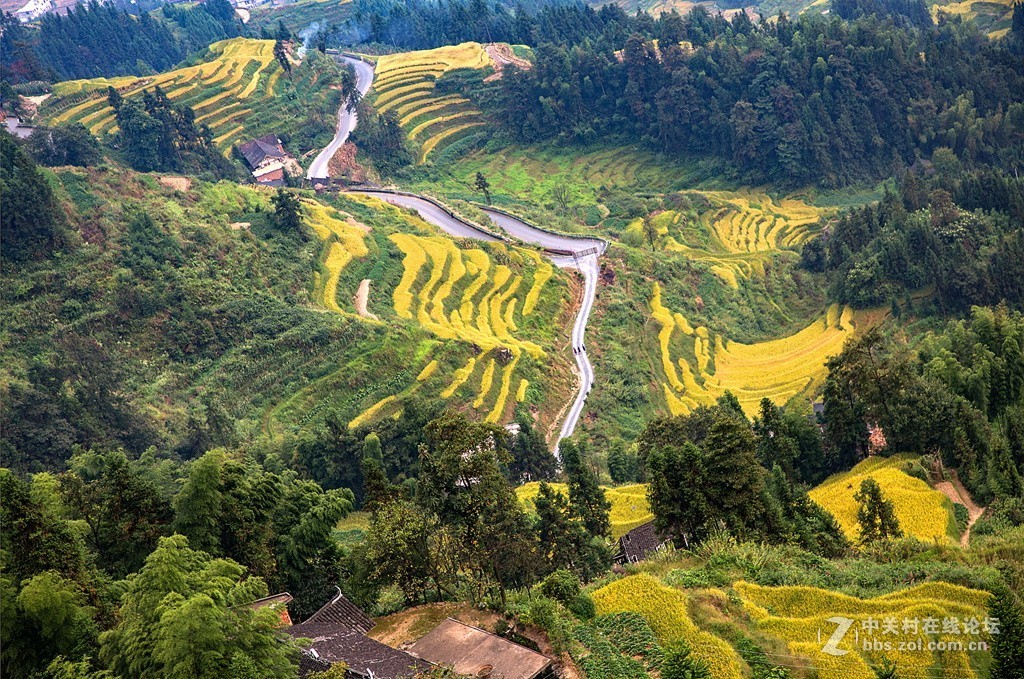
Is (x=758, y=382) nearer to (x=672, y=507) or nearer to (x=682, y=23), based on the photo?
(x=672, y=507)

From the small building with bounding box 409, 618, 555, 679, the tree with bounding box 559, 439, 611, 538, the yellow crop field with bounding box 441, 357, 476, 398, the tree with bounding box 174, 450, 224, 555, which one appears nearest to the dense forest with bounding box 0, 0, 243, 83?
the yellow crop field with bounding box 441, 357, 476, 398

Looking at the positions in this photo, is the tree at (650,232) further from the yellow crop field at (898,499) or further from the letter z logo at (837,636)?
the letter z logo at (837,636)

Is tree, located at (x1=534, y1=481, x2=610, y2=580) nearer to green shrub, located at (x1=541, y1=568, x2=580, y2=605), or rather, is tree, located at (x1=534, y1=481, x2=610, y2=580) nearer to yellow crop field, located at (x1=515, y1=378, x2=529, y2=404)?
green shrub, located at (x1=541, y1=568, x2=580, y2=605)

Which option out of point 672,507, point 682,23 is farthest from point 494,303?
point 682,23

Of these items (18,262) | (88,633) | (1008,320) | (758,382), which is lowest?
(758,382)

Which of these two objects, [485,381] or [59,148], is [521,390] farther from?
[59,148]
